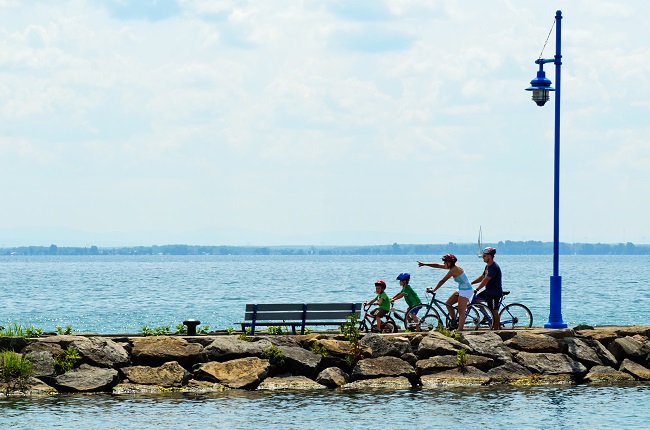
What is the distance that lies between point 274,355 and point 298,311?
5.56 ft

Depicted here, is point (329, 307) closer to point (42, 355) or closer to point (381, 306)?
point (381, 306)

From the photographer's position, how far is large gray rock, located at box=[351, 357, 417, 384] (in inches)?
763

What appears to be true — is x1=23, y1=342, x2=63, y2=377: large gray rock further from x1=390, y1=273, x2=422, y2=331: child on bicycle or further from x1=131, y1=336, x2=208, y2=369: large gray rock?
x1=390, y1=273, x2=422, y2=331: child on bicycle

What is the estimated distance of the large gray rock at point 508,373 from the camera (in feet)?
64.9

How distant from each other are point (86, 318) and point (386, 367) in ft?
115

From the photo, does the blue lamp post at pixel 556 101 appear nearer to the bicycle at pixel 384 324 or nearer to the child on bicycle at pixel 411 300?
the child on bicycle at pixel 411 300

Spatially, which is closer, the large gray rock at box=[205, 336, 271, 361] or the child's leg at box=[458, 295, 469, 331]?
the large gray rock at box=[205, 336, 271, 361]

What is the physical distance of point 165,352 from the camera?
63.2 ft

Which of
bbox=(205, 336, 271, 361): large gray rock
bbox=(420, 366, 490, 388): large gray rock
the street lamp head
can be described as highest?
the street lamp head

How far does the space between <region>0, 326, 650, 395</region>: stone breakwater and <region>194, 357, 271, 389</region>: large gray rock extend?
17 mm

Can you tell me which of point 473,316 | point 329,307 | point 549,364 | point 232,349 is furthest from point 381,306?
point 549,364

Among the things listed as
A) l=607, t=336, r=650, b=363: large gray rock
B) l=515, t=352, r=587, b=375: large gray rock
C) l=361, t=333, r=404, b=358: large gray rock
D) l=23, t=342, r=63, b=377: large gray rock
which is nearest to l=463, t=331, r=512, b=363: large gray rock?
l=515, t=352, r=587, b=375: large gray rock

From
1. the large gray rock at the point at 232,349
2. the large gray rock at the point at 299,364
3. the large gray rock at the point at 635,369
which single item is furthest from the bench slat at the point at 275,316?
the large gray rock at the point at 635,369

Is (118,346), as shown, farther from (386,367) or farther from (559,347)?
(559,347)
